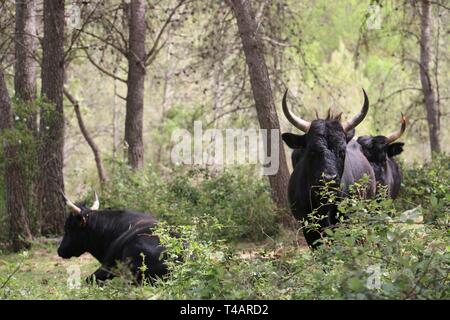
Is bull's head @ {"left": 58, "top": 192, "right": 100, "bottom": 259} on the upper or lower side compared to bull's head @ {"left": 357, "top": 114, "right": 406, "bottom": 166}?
lower

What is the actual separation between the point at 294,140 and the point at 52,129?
6.61 m

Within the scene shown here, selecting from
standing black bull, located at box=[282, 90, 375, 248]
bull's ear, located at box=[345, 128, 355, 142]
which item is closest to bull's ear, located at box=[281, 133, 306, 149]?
standing black bull, located at box=[282, 90, 375, 248]

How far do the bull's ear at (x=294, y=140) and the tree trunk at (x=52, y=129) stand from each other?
634 centimetres

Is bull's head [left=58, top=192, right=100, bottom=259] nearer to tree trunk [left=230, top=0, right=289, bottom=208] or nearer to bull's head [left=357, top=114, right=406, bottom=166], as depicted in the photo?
tree trunk [left=230, top=0, right=289, bottom=208]

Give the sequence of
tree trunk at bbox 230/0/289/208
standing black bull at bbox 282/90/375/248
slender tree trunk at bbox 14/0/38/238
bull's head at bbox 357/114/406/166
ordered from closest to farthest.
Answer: standing black bull at bbox 282/90/375/248, bull's head at bbox 357/114/406/166, tree trunk at bbox 230/0/289/208, slender tree trunk at bbox 14/0/38/238

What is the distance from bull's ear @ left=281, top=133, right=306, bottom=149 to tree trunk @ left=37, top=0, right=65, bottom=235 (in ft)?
20.8

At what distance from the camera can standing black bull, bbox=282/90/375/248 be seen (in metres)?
9.38

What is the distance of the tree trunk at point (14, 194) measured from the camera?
14.2 metres

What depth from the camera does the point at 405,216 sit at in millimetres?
5594

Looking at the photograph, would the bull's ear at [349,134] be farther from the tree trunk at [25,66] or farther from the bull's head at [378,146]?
the tree trunk at [25,66]
